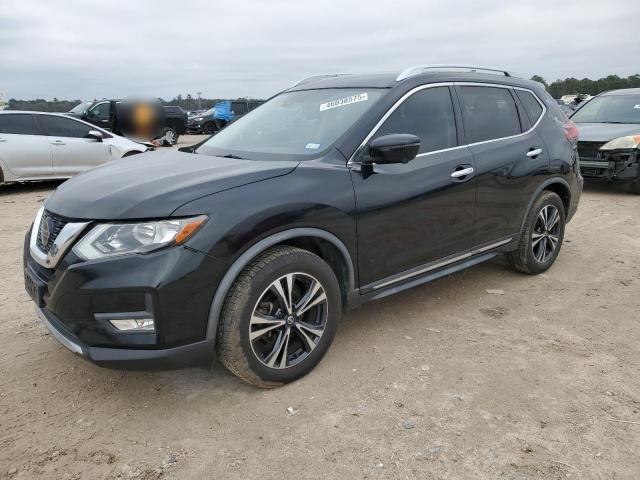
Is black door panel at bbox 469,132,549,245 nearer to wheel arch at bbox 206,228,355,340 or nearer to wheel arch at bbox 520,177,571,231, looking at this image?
wheel arch at bbox 520,177,571,231

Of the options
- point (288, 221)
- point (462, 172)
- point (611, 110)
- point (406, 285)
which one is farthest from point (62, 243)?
point (611, 110)

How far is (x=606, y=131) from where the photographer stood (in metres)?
8.74

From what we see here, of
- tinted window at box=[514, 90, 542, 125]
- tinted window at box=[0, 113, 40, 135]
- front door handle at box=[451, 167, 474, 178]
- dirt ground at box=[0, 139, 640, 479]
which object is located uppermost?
tinted window at box=[514, 90, 542, 125]

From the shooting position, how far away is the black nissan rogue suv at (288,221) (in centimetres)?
251

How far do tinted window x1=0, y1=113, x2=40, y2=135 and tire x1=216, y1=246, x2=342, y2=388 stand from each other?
28.5 feet

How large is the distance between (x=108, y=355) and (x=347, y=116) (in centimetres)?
204

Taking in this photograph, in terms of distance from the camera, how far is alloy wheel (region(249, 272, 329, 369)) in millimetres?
2830

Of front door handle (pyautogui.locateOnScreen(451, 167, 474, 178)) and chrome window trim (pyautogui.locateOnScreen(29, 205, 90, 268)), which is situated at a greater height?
front door handle (pyautogui.locateOnScreen(451, 167, 474, 178))

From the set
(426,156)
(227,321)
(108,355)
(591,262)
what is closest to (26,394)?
(108,355)

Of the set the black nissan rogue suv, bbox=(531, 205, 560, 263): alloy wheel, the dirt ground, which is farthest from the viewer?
bbox=(531, 205, 560, 263): alloy wheel

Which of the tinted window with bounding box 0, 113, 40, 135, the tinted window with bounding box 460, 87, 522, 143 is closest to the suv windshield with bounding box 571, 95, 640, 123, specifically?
the tinted window with bounding box 460, 87, 522, 143

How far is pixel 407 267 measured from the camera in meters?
3.51

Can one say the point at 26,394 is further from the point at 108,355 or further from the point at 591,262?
the point at 591,262

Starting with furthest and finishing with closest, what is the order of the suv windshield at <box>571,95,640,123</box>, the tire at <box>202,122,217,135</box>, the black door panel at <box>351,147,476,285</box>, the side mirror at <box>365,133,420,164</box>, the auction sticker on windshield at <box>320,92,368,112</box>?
the tire at <box>202,122,217,135</box> < the suv windshield at <box>571,95,640,123</box> < the auction sticker on windshield at <box>320,92,368,112</box> < the black door panel at <box>351,147,476,285</box> < the side mirror at <box>365,133,420,164</box>
